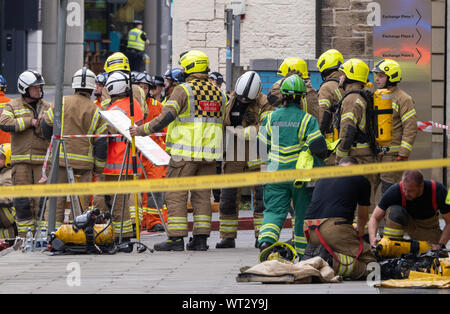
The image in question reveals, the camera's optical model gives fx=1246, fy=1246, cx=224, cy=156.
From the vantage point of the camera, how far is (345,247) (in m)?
10.2

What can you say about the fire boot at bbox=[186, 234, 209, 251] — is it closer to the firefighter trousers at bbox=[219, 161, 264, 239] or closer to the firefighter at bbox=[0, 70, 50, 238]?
the firefighter trousers at bbox=[219, 161, 264, 239]

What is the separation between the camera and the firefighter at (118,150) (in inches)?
516

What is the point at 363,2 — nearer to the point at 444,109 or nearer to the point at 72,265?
the point at 444,109

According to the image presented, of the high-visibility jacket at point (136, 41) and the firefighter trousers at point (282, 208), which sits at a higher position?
Answer: the high-visibility jacket at point (136, 41)

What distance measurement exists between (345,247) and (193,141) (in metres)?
3.01

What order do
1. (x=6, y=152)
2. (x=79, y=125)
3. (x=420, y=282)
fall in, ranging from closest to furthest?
(x=420, y=282), (x=79, y=125), (x=6, y=152)


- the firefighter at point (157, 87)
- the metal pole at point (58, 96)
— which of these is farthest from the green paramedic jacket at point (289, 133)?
the firefighter at point (157, 87)

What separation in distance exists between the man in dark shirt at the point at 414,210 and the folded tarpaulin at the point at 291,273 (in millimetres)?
1157

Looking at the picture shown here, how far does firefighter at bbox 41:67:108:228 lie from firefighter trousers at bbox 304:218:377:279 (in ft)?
12.7

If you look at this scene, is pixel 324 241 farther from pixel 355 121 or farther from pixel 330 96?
pixel 330 96

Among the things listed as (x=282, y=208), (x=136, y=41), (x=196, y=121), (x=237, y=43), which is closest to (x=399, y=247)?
(x=282, y=208)

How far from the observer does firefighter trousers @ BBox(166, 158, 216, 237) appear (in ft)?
41.6

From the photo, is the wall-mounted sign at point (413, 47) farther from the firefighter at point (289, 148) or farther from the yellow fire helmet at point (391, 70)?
the firefighter at point (289, 148)
